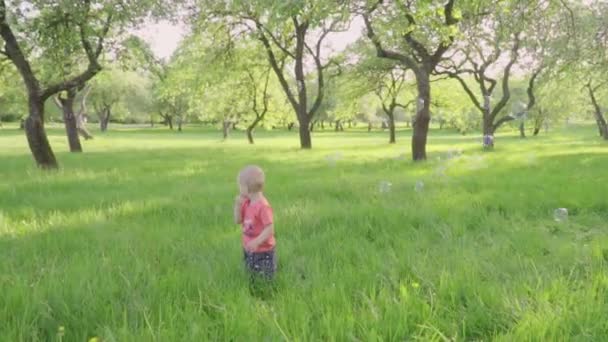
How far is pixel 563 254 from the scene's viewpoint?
4.50m

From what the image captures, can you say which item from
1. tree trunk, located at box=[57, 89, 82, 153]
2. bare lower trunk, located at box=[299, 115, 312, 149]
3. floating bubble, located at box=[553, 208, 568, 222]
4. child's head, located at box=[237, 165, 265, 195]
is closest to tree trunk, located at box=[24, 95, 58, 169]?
tree trunk, located at box=[57, 89, 82, 153]

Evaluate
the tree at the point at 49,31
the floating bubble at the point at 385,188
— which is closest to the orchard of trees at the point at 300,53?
the tree at the point at 49,31

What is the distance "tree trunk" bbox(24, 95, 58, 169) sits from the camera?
→ 521 inches

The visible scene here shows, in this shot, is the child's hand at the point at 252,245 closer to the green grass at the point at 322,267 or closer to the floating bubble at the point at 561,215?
the green grass at the point at 322,267

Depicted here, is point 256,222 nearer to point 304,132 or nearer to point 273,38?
point 273,38

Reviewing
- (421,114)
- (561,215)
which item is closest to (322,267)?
(561,215)

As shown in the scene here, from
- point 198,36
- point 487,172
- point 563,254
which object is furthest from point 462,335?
point 198,36

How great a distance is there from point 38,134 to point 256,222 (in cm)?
1255

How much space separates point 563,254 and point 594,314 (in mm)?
1744

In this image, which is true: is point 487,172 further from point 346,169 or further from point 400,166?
point 346,169

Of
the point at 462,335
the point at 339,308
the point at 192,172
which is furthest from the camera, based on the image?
the point at 192,172

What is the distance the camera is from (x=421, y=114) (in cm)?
1516

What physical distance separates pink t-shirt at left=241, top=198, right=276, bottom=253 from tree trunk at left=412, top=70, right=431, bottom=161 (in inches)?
491

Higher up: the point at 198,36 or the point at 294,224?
the point at 198,36
